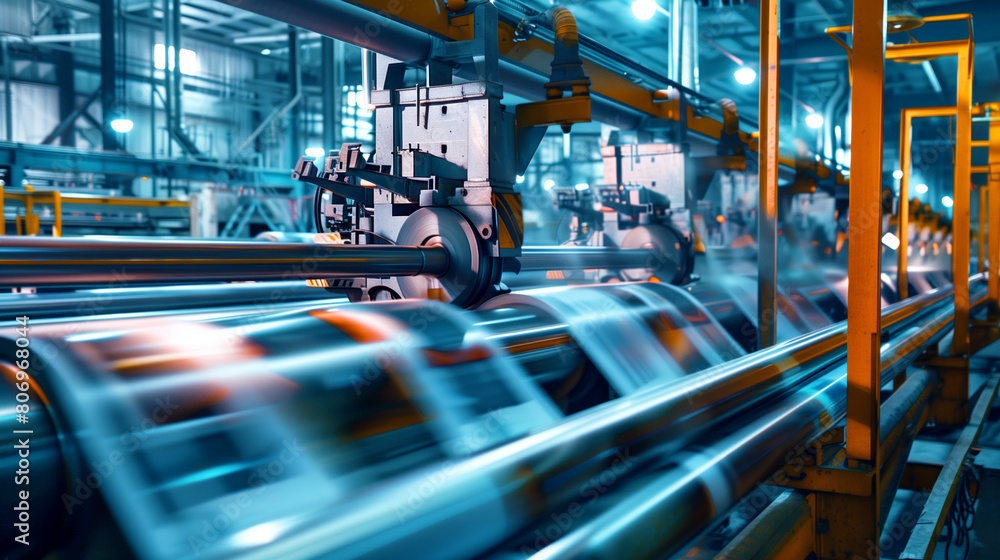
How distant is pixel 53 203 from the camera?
5965mm

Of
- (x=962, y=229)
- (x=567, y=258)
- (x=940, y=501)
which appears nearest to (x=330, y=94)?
(x=567, y=258)


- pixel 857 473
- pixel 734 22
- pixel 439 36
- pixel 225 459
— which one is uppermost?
pixel 734 22

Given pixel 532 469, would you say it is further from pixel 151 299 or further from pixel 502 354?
pixel 151 299

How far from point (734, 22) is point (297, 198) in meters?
6.61

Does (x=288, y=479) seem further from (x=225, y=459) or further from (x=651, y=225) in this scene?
(x=651, y=225)

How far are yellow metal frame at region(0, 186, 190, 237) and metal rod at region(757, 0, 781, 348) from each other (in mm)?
4287

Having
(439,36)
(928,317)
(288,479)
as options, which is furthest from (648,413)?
(928,317)

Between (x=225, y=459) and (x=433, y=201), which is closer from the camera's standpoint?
(x=225, y=459)

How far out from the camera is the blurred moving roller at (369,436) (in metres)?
0.71

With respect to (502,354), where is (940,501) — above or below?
below

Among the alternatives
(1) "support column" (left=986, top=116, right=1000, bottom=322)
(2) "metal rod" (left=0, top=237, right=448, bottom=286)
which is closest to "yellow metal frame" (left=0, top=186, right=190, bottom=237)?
(2) "metal rod" (left=0, top=237, right=448, bottom=286)

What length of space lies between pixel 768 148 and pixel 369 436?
5.61 feet

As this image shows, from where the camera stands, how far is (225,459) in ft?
3.90

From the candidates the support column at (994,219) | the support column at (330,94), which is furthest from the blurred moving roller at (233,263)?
the support column at (330,94)
